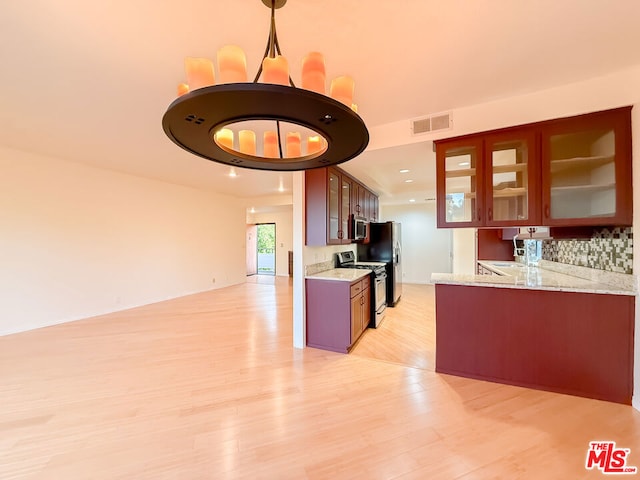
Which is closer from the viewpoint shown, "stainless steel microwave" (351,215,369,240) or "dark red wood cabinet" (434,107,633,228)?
"dark red wood cabinet" (434,107,633,228)

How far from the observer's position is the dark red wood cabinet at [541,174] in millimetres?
2156

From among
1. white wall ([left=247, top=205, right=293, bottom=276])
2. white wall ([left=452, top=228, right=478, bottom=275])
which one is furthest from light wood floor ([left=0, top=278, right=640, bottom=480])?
white wall ([left=247, top=205, right=293, bottom=276])

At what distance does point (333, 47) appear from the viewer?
1.71m

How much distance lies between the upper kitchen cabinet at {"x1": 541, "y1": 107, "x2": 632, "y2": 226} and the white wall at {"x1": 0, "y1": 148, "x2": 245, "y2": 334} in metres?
6.34

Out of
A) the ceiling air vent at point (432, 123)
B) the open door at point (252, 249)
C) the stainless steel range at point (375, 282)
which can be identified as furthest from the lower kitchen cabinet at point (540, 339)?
the open door at point (252, 249)

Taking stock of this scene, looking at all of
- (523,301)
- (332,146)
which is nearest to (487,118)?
(523,301)

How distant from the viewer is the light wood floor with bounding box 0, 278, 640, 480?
5.03ft

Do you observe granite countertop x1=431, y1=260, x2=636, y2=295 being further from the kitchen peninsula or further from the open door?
the open door

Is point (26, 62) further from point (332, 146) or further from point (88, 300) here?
→ point (88, 300)

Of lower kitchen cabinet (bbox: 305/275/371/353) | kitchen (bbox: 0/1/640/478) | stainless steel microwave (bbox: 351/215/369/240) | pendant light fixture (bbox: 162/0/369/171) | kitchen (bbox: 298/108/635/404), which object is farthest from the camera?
stainless steel microwave (bbox: 351/215/369/240)

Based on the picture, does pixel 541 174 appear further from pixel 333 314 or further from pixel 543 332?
pixel 333 314

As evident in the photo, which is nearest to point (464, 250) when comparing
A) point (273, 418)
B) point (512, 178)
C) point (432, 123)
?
point (512, 178)

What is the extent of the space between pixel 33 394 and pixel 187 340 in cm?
143

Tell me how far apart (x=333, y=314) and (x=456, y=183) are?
Result: 2.01 meters
